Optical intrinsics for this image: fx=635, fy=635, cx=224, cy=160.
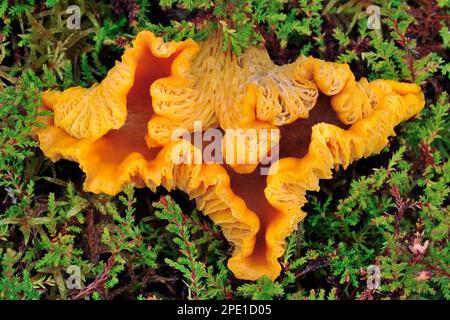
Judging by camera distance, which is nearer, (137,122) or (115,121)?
(115,121)

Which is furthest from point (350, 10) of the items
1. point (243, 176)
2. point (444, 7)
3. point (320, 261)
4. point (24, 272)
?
point (24, 272)

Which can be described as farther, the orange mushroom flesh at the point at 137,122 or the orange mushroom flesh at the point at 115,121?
the orange mushroom flesh at the point at 137,122

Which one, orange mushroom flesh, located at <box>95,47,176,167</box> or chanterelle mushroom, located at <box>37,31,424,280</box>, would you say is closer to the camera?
chanterelle mushroom, located at <box>37,31,424,280</box>

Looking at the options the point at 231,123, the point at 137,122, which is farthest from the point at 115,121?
the point at 231,123

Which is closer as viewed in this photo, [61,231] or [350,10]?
[61,231]

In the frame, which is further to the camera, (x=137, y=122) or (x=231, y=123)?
(x=137, y=122)

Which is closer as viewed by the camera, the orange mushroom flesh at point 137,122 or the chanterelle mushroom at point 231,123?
the chanterelle mushroom at point 231,123

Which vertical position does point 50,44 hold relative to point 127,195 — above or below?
above

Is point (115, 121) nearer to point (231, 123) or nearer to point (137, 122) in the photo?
point (137, 122)

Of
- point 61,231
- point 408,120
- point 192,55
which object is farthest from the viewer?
point 408,120

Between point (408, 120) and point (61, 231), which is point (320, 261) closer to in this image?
point (408, 120)

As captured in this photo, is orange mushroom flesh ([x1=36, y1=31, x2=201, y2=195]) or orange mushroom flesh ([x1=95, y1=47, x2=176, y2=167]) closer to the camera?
orange mushroom flesh ([x1=36, y1=31, x2=201, y2=195])
